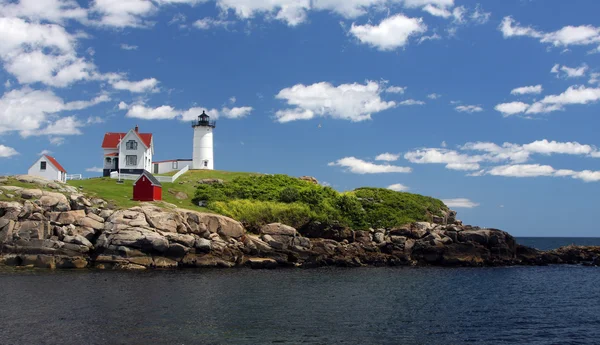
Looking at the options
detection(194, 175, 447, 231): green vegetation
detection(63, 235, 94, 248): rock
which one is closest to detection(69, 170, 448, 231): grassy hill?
detection(194, 175, 447, 231): green vegetation

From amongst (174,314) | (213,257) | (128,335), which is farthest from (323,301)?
(213,257)

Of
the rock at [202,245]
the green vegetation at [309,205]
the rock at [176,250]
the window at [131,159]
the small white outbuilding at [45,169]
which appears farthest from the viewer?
the window at [131,159]

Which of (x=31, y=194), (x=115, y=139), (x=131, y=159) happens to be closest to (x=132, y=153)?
(x=131, y=159)

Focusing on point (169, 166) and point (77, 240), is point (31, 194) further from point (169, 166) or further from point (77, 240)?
point (169, 166)

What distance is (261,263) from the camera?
53.4m

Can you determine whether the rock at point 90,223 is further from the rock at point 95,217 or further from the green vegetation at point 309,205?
the green vegetation at point 309,205

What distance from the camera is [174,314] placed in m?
30.4

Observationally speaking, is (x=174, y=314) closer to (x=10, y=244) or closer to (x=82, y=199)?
(x=10, y=244)

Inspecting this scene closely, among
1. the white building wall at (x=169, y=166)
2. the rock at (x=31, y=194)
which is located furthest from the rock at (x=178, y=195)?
the white building wall at (x=169, y=166)

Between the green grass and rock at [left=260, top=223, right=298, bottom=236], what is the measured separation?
31.5ft

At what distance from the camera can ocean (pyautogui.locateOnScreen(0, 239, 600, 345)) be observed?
2636 cm

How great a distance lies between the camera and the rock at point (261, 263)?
53188 mm

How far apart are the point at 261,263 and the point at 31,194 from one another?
2599 cm

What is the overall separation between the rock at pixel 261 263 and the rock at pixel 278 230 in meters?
4.98
